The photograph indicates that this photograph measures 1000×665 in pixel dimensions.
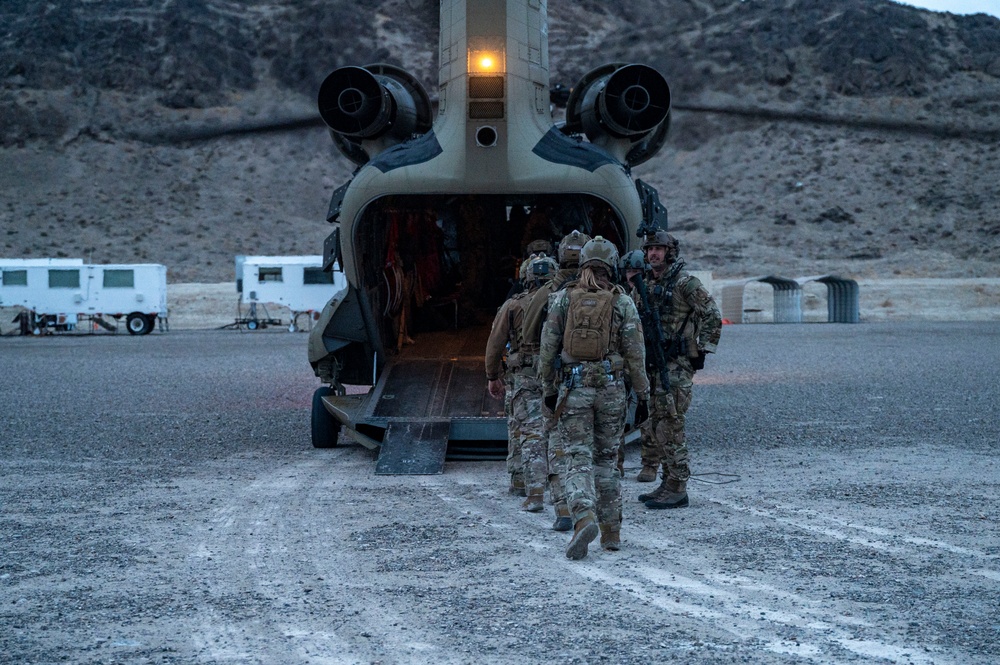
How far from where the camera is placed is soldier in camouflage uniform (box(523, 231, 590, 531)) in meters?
7.20

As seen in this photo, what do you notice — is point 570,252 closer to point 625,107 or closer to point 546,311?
point 546,311

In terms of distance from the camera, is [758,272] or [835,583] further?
[758,272]

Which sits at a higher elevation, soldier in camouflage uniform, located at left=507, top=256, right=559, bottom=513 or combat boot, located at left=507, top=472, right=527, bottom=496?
soldier in camouflage uniform, located at left=507, top=256, right=559, bottom=513

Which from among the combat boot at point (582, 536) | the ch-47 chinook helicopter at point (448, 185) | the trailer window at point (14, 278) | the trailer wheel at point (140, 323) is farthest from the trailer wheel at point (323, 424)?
the trailer window at point (14, 278)

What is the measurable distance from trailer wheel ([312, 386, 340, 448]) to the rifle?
4.55m

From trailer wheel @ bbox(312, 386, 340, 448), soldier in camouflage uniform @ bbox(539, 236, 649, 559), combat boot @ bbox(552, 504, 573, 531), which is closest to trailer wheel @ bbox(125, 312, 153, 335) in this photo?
trailer wheel @ bbox(312, 386, 340, 448)

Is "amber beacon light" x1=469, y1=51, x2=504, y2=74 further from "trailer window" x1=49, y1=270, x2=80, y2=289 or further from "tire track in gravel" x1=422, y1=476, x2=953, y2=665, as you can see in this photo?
"trailer window" x1=49, y1=270, x2=80, y2=289

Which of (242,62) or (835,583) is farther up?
(242,62)

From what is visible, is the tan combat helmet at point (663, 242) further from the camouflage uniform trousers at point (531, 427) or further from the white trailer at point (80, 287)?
the white trailer at point (80, 287)

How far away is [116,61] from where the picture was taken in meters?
77.9

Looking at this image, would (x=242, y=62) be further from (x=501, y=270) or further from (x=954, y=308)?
(x=501, y=270)

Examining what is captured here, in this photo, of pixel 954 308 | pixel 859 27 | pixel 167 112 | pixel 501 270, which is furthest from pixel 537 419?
pixel 859 27

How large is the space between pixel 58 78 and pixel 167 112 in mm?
8156

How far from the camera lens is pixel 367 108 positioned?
1218cm
